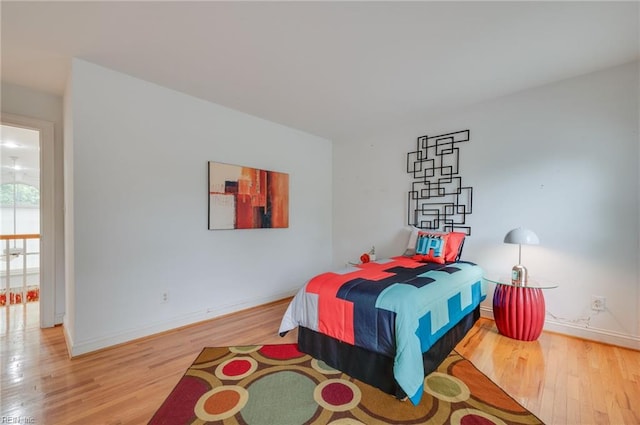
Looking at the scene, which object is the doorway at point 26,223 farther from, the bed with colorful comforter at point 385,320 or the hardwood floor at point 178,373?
the bed with colorful comforter at point 385,320

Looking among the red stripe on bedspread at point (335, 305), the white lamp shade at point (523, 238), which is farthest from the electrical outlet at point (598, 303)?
the red stripe on bedspread at point (335, 305)

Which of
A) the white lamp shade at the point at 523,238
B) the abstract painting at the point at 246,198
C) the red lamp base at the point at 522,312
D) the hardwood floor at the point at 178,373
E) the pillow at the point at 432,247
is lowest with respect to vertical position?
the hardwood floor at the point at 178,373

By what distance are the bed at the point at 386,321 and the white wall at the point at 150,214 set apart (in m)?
1.31

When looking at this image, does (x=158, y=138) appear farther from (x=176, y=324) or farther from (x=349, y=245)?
(x=349, y=245)

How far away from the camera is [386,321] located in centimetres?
161

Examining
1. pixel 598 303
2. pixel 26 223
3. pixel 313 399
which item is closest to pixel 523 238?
pixel 598 303

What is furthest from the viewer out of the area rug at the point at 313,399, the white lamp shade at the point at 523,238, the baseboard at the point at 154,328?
the white lamp shade at the point at 523,238

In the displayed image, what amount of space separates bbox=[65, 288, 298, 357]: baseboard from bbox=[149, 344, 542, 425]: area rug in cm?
83

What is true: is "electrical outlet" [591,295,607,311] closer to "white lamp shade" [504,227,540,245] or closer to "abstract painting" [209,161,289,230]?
"white lamp shade" [504,227,540,245]

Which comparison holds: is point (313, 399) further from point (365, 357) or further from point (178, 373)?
point (178, 373)

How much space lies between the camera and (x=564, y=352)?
7.13ft

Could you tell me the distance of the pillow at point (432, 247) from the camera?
2.74 meters

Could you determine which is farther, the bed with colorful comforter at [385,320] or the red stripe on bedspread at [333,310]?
the red stripe on bedspread at [333,310]

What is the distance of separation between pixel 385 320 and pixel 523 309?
1556 millimetres
